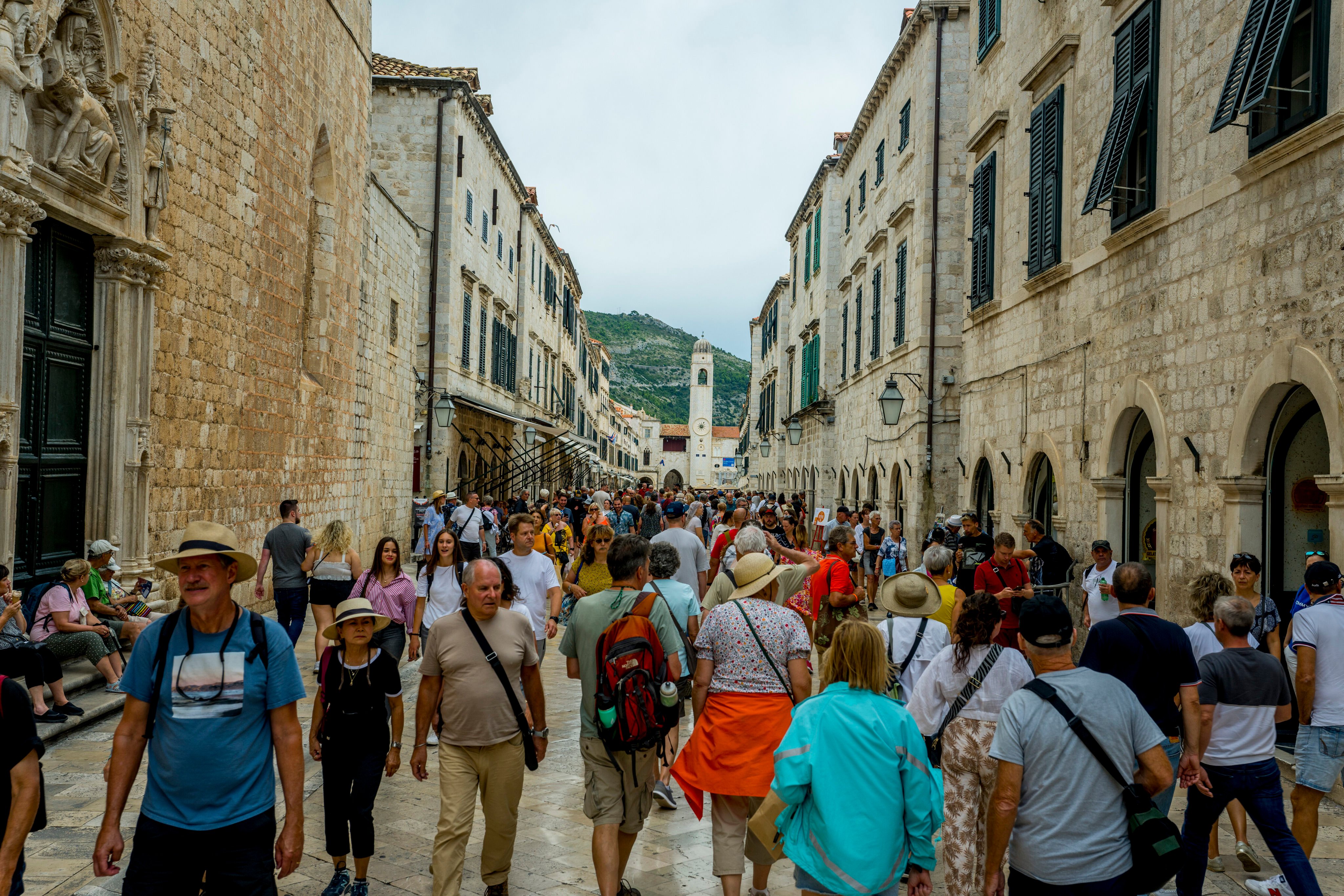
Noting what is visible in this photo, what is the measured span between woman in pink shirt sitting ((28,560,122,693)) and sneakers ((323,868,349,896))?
3.74 metres

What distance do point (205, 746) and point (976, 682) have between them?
290 centimetres

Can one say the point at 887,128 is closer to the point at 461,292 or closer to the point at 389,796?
the point at 461,292

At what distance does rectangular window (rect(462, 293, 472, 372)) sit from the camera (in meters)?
25.5

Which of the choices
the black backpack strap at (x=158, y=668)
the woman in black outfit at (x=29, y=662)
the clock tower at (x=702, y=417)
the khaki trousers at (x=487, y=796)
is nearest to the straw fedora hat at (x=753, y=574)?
the khaki trousers at (x=487, y=796)

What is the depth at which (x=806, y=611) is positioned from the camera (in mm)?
7207

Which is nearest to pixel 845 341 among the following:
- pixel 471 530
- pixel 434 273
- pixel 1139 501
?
pixel 434 273

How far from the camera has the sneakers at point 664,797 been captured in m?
6.31

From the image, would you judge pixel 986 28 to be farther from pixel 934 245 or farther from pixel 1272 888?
pixel 1272 888

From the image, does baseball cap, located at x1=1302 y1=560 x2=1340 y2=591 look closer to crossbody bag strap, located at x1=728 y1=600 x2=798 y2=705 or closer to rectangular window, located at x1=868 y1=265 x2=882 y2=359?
crossbody bag strap, located at x1=728 y1=600 x2=798 y2=705

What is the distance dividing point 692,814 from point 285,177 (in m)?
10.4

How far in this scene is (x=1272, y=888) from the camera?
193 inches

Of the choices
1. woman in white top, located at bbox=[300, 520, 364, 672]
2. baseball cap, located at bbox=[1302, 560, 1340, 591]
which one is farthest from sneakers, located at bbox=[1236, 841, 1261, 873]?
woman in white top, located at bbox=[300, 520, 364, 672]

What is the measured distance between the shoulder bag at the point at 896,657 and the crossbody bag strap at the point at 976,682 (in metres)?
0.90

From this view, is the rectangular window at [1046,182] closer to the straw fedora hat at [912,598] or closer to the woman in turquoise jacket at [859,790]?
the straw fedora hat at [912,598]
